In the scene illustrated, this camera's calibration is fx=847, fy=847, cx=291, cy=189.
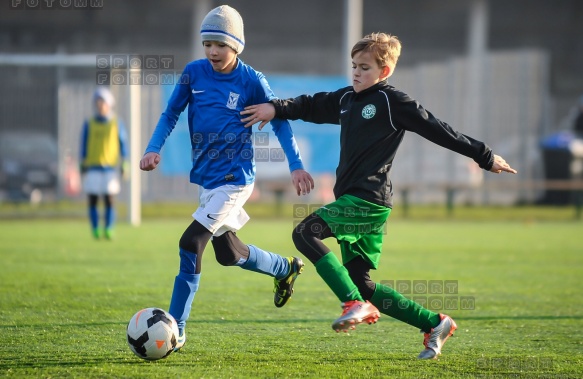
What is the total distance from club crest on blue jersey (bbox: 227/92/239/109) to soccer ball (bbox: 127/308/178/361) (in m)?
1.35

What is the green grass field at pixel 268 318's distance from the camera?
4488 mm

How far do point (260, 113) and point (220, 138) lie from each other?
0.29 meters

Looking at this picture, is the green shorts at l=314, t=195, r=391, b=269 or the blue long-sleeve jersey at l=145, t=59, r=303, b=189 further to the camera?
the blue long-sleeve jersey at l=145, t=59, r=303, b=189

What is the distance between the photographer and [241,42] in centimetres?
516

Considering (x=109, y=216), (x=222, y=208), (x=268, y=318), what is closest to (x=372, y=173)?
(x=222, y=208)

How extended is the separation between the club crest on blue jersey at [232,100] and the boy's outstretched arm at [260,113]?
0.33 feet

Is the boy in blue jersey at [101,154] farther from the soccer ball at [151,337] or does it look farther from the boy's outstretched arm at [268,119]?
the soccer ball at [151,337]

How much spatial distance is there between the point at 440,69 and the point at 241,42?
1993 cm

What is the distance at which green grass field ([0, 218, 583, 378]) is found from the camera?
177 inches

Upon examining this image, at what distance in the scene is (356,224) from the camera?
182 inches

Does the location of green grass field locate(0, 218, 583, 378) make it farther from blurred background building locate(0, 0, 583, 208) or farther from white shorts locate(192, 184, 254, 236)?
blurred background building locate(0, 0, 583, 208)

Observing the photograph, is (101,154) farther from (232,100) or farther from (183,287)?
(183,287)

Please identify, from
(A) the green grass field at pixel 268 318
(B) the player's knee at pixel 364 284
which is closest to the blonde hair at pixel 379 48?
(B) the player's knee at pixel 364 284

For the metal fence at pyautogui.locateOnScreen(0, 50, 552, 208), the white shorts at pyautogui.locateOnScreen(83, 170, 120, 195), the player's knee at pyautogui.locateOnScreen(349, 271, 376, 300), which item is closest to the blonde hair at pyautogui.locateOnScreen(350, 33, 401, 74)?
the player's knee at pyautogui.locateOnScreen(349, 271, 376, 300)
